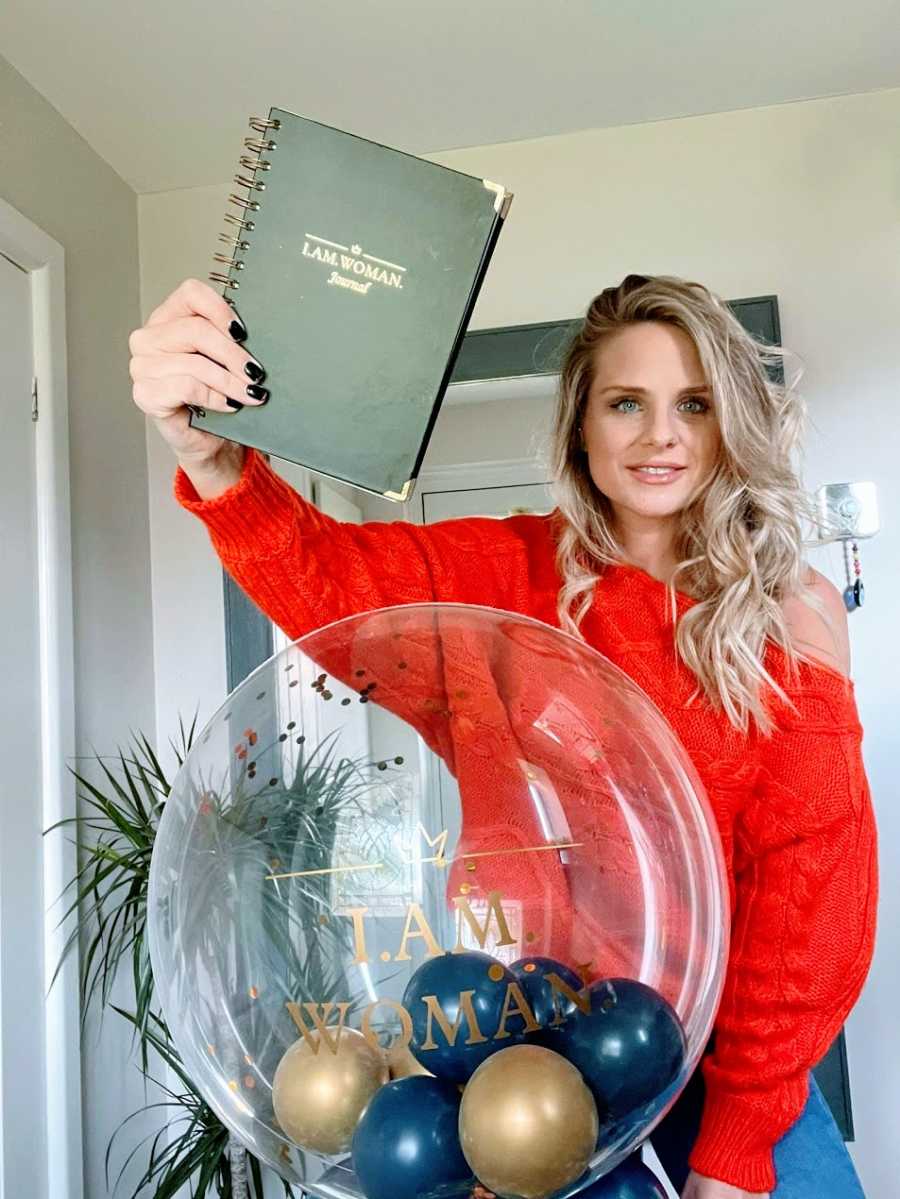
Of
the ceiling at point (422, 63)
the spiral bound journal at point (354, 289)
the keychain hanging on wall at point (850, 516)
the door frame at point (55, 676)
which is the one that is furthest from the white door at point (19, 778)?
the keychain hanging on wall at point (850, 516)

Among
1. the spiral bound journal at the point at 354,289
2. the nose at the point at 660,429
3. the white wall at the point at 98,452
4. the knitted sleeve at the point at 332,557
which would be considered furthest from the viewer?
the white wall at the point at 98,452

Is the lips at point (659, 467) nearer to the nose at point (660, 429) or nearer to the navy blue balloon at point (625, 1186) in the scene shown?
the nose at point (660, 429)

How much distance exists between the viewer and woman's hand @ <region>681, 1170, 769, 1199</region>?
89 cm

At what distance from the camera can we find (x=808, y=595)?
41.6 inches

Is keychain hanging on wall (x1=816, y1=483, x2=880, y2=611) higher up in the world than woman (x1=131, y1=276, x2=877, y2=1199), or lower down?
higher up

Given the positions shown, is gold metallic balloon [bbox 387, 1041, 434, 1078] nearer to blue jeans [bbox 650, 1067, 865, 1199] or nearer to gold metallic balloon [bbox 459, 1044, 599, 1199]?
gold metallic balloon [bbox 459, 1044, 599, 1199]

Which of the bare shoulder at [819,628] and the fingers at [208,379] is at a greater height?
the fingers at [208,379]

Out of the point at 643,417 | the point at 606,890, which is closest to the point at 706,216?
the point at 643,417

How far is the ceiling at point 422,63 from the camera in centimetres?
171

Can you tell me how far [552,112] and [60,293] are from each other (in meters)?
1.04

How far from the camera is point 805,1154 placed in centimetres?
93

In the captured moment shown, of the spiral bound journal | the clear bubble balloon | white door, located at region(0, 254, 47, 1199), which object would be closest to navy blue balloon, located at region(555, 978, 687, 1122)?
the clear bubble balloon

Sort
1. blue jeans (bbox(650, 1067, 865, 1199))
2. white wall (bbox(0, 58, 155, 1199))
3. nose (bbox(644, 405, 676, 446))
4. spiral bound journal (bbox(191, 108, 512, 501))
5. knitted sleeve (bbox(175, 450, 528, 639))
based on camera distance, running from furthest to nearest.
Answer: white wall (bbox(0, 58, 155, 1199)) < nose (bbox(644, 405, 676, 446)) < blue jeans (bbox(650, 1067, 865, 1199)) < knitted sleeve (bbox(175, 450, 528, 639)) < spiral bound journal (bbox(191, 108, 512, 501))

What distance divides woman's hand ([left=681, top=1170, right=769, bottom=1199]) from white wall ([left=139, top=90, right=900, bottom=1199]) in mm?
1159
